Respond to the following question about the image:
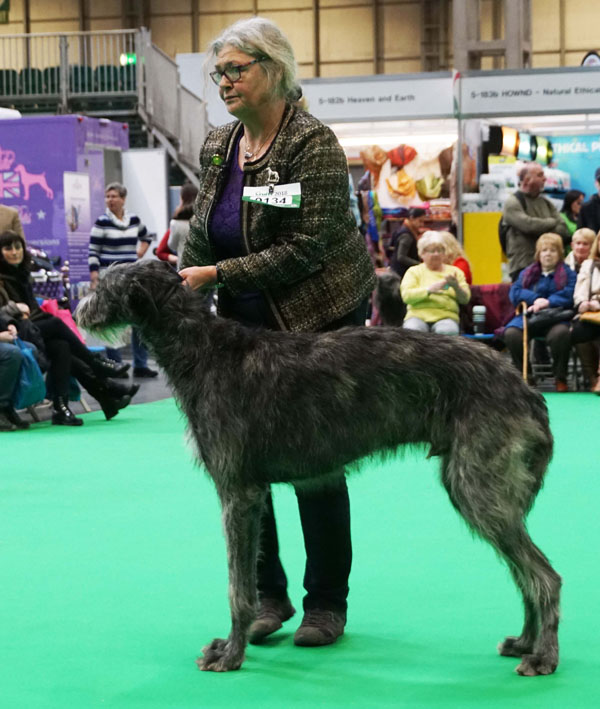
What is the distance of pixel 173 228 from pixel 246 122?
7868 mm

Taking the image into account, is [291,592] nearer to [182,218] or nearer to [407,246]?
[182,218]

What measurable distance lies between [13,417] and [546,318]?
185 inches

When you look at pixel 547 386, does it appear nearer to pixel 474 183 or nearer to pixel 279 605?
pixel 474 183

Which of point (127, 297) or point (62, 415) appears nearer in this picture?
point (127, 297)

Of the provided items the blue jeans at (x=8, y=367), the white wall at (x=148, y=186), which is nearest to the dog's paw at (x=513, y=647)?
the blue jeans at (x=8, y=367)

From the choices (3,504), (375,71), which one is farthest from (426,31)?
(3,504)

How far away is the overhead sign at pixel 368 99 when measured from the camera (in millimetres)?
13367

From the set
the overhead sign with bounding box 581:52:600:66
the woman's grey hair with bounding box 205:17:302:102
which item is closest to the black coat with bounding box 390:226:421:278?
the woman's grey hair with bounding box 205:17:302:102

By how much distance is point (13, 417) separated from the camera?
7.92 metres

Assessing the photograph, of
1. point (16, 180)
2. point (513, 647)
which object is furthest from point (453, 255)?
point (513, 647)

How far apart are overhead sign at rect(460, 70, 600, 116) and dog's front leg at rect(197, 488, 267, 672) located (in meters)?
10.2

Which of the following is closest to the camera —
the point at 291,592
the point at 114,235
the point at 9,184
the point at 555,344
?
the point at 291,592

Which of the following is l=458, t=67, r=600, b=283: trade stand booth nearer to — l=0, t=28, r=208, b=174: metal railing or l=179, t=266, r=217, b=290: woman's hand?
l=0, t=28, r=208, b=174: metal railing

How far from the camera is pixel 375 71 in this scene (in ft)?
83.0
